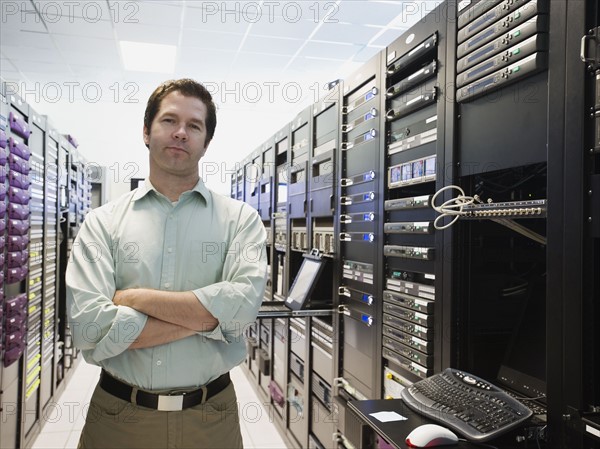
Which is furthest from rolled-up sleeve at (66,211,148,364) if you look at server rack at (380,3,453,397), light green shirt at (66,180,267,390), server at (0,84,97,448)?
server at (0,84,97,448)

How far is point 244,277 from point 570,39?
1056mm

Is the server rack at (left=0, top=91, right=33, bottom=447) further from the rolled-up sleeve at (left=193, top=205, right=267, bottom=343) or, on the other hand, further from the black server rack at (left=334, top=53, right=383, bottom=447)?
the black server rack at (left=334, top=53, right=383, bottom=447)

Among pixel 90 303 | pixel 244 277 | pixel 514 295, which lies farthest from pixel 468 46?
pixel 90 303

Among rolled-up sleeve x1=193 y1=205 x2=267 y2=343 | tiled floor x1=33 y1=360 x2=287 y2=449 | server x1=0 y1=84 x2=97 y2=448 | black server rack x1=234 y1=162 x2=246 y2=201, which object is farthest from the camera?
black server rack x1=234 y1=162 x2=246 y2=201

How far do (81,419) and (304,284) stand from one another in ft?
7.96

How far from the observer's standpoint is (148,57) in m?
5.38

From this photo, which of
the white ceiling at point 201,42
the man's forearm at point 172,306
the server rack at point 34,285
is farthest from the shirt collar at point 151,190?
the white ceiling at point 201,42

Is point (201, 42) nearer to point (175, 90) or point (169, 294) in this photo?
point (175, 90)

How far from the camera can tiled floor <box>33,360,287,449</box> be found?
11.3ft

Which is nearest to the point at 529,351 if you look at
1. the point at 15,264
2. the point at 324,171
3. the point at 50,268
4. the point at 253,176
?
the point at 324,171

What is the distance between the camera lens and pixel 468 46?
154cm

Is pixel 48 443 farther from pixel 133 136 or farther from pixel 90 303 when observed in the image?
pixel 133 136

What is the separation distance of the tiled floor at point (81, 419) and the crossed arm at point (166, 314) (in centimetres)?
238

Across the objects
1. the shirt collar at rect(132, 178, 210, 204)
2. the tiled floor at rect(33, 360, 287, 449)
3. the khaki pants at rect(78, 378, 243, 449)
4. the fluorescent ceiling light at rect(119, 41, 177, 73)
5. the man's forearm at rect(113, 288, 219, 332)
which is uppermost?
the fluorescent ceiling light at rect(119, 41, 177, 73)
